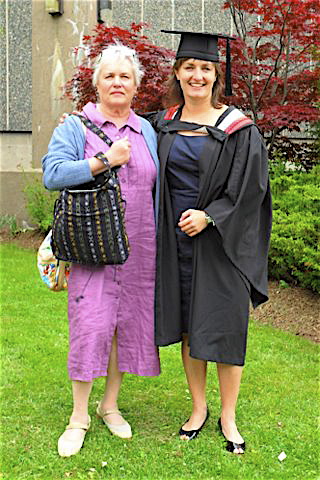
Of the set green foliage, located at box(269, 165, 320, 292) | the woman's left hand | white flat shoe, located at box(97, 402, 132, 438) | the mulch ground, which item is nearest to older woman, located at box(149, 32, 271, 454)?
the woman's left hand

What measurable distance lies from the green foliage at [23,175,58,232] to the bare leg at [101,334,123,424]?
5.23 metres

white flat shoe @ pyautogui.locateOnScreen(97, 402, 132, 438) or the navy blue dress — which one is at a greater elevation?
the navy blue dress

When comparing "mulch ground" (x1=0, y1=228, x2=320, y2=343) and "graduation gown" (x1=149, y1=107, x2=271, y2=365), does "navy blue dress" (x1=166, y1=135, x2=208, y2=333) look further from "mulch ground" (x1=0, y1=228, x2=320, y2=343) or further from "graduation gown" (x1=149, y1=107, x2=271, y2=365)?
"mulch ground" (x1=0, y1=228, x2=320, y2=343)

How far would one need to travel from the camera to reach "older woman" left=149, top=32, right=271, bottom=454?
3.02m

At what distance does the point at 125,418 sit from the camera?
11.6 feet

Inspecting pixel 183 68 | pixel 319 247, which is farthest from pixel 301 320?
pixel 183 68

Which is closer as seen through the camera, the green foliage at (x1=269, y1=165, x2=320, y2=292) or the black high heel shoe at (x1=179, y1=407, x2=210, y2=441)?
the black high heel shoe at (x1=179, y1=407, x2=210, y2=441)

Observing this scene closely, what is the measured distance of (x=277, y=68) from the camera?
6812mm

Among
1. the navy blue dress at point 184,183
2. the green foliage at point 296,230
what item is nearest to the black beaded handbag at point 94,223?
the navy blue dress at point 184,183

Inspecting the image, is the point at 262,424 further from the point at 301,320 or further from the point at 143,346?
the point at 301,320

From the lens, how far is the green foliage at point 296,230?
18.5ft

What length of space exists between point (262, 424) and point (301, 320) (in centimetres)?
202

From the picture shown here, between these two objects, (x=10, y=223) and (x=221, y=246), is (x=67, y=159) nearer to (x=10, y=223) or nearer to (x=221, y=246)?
(x=221, y=246)

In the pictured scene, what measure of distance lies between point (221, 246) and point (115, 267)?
51cm
